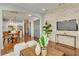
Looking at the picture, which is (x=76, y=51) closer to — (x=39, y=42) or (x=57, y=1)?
(x=39, y=42)

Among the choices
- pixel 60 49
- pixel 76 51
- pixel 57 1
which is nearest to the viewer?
pixel 57 1

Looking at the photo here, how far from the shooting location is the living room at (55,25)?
5.62 feet

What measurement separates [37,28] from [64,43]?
474mm

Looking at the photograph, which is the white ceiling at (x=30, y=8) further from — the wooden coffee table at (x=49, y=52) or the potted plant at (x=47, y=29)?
the wooden coffee table at (x=49, y=52)

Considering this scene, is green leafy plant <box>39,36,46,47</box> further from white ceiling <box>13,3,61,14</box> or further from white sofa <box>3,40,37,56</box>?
white ceiling <box>13,3,61,14</box>

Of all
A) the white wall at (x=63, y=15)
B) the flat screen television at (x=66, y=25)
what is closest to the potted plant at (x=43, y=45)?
the white wall at (x=63, y=15)

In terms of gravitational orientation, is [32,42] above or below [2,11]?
below

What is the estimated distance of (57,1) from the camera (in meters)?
1.63

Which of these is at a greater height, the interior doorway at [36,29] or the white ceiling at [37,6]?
the white ceiling at [37,6]

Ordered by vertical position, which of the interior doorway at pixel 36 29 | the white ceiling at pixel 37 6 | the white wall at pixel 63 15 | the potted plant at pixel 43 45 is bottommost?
the potted plant at pixel 43 45

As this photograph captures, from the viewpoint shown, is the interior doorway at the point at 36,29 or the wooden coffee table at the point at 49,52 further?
the interior doorway at the point at 36,29

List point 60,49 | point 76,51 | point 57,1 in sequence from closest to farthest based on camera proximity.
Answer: point 57,1 < point 76,51 < point 60,49

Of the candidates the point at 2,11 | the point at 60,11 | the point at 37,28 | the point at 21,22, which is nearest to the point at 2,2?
the point at 2,11

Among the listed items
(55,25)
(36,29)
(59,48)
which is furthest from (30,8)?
(59,48)
